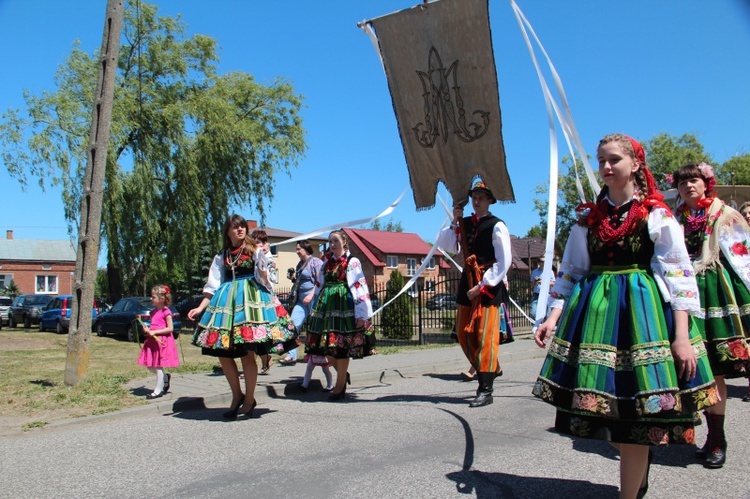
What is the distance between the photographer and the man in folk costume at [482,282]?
651 centimetres

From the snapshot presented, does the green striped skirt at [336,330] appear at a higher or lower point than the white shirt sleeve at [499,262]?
A: lower

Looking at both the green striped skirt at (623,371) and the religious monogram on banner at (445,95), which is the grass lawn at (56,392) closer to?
the religious monogram on banner at (445,95)

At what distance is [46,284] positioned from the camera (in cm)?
6544

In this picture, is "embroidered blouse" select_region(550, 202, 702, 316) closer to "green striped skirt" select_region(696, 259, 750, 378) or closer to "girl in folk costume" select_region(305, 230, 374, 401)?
"green striped skirt" select_region(696, 259, 750, 378)

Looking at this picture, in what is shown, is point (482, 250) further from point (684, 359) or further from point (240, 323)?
point (684, 359)

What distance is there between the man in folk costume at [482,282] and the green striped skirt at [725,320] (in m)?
2.05

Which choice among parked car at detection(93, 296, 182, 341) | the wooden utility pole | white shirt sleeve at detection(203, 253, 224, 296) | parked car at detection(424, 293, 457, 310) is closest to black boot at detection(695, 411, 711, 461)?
white shirt sleeve at detection(203, 253, 224, 296)

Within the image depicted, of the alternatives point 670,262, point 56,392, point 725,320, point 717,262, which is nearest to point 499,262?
point 717,262

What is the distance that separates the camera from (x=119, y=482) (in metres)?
4.13

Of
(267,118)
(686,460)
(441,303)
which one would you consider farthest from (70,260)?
(686,460)

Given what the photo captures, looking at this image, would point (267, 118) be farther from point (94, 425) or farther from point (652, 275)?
point (652, 275)

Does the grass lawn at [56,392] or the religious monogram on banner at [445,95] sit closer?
the grass lawn at [56,392]

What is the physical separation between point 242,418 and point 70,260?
6901 cm

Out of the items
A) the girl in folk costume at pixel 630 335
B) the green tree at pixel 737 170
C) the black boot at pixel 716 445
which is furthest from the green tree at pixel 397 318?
the green tree at pixel 737 170
